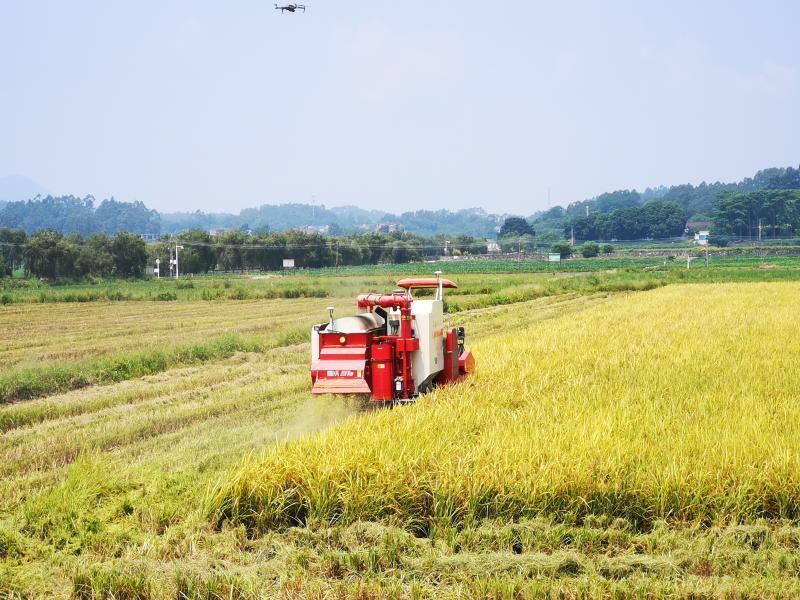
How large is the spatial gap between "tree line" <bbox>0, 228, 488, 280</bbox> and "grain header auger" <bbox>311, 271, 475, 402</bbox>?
44826 mm

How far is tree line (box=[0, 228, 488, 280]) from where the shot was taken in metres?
54.4

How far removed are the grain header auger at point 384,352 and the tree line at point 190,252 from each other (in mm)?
44826

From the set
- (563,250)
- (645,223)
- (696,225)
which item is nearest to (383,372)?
(563,250)

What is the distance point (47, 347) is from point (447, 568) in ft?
56.7

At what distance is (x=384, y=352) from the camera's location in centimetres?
1016

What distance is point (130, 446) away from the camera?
9656mm

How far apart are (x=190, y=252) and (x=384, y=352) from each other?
67.5 m

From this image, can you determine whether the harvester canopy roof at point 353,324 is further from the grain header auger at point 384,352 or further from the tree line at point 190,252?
the tree line at point 190,252

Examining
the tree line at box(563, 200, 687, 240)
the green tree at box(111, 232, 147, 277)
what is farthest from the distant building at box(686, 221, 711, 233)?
the green tree at box(111, 232, 147, 277)

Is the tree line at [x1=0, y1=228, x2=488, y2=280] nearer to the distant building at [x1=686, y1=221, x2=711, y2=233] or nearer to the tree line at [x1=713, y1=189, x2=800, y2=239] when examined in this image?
the tree line at [x1=713, y1=189, x2=800, y2=239]

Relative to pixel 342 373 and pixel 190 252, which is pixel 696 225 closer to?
pixel 190 252

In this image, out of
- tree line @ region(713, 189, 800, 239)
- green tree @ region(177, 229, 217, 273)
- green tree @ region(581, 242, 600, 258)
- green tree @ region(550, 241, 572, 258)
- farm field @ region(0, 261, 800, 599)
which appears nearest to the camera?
farm field @ region(0, 261, 800, 599)

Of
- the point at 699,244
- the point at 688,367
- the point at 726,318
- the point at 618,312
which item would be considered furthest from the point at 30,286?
the point at 699,244

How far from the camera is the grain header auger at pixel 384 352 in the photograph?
1009cm
